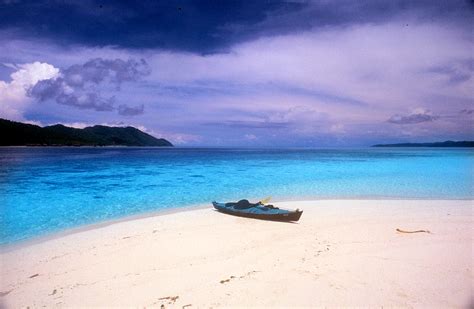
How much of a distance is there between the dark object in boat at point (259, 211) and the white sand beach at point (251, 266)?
1.75 feet

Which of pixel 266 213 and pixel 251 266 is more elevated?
pixel 266 213

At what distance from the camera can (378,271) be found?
787cm

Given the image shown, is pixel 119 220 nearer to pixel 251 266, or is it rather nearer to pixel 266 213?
pixel 266 213

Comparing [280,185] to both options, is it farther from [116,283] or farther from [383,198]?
[116,283]

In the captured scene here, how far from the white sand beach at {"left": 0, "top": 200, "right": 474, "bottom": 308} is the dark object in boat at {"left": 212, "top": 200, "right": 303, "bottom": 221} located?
0.53m

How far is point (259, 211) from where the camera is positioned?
49.0 ft

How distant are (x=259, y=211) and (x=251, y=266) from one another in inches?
253

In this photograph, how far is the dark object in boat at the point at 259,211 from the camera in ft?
45.9


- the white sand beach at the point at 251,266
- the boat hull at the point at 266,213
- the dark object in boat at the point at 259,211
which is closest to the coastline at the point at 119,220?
the white sand beach at the point at 251,266

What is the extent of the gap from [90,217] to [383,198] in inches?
792

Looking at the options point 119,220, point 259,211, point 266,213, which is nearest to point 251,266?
point 266,213

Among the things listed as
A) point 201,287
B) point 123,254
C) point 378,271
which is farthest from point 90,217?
point 378,271

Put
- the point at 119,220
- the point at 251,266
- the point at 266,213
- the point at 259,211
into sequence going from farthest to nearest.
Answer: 1. the point at 119,220
2. the point at 259,211
3. the point at 266,213
4. the point at 251,266

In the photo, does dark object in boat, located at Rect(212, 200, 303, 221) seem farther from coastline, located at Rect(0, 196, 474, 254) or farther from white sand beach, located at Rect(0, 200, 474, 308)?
coastline, located at Rect(0, 196, 474, 254)
